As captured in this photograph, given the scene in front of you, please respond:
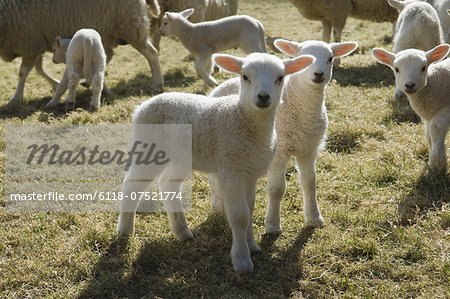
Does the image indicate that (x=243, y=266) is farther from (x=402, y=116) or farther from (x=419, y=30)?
(x=419, y=30)

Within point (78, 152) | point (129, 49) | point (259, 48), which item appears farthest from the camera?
point (129, 49)

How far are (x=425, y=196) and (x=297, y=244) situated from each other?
131 cm

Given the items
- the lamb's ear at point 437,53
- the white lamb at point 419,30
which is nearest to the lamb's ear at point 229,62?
the lamb's ear at point 437,53

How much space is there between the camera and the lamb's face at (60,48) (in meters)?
7.70

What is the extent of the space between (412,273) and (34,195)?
343 cm

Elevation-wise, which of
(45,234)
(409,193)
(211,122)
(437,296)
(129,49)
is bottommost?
(129,49)

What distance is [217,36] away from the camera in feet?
24.8

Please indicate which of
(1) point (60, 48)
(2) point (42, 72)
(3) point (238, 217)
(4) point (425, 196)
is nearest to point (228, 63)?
(3) point (238, 217)

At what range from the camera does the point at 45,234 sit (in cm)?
383

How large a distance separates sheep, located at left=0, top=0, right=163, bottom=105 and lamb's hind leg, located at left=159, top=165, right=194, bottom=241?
4556 mm

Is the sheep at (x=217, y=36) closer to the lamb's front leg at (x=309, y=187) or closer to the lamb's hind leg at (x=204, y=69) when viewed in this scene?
the lamb's hind leg at (x=204, y=69)

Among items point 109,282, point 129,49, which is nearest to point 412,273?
point 109,282

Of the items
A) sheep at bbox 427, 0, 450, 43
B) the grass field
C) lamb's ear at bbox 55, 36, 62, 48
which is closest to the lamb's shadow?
sheep at bbox 427, 0, 450, 43

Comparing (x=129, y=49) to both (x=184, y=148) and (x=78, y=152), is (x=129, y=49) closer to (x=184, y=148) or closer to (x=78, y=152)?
(x=78, y=152)
